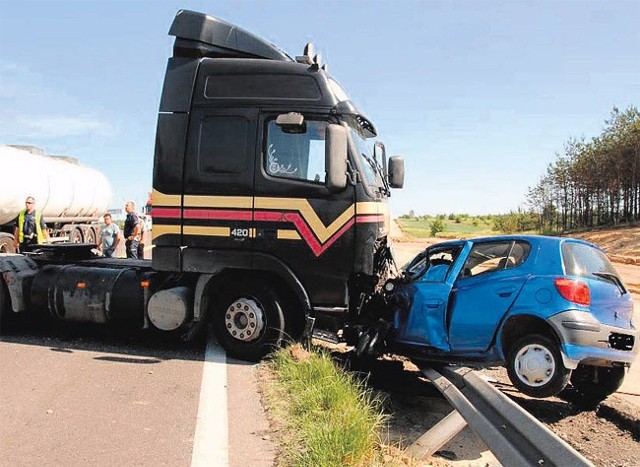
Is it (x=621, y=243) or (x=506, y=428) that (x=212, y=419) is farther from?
(x=621, y=243)

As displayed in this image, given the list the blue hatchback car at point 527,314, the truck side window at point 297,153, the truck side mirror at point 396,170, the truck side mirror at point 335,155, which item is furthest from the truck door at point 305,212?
the truck side mirror at point 396,170

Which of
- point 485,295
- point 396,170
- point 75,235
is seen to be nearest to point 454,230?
point 75,235

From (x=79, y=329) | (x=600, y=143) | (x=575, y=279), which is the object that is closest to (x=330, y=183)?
(x=575, y=279)

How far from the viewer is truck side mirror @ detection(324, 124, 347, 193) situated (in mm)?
5637

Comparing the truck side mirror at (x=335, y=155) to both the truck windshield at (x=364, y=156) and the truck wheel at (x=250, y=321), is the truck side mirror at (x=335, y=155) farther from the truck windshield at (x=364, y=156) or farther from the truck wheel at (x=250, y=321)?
the truck wheel at (x=250, y=321)

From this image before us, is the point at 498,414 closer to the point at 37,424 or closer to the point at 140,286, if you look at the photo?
the point at 37,424

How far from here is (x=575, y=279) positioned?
4.97m

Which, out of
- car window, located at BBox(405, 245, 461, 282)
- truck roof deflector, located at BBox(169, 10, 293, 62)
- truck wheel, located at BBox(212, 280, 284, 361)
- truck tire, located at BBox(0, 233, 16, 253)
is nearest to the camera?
car window, located at BBox(405, 245, 461, 282)

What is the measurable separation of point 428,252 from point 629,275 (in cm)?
1529

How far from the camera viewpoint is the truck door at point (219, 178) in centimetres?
625

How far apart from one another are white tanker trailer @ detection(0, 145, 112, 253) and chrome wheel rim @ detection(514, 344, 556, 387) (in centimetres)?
1279

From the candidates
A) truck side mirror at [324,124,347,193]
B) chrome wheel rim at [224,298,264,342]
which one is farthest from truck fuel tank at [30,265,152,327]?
truck side mirror at [324,124,347,193]

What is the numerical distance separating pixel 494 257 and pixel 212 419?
319cm

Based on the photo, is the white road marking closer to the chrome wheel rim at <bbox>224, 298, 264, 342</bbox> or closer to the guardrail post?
the chrome wheel rim at <bbox>224, 298, 264, 342</bbox>
